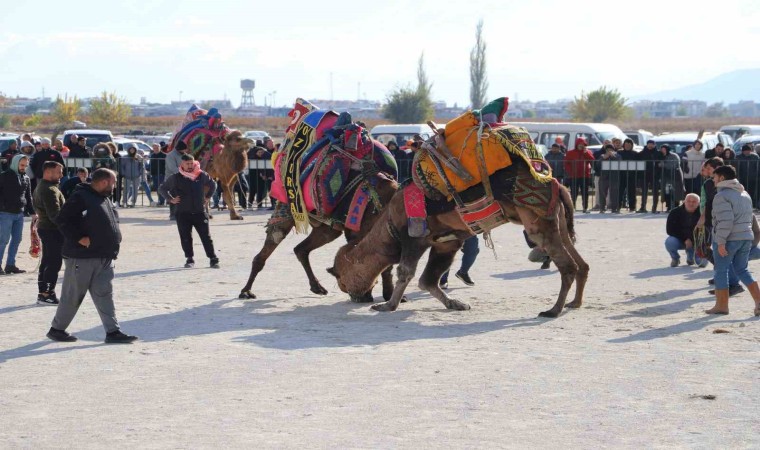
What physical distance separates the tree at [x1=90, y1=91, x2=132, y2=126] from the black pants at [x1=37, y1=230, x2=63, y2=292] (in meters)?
74.5

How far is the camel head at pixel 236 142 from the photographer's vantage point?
22.2 m

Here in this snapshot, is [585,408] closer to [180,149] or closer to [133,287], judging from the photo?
[133,287]

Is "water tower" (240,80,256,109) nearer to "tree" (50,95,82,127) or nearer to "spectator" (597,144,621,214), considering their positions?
"tree" (50,95,82,127)

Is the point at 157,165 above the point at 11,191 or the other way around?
the other way around

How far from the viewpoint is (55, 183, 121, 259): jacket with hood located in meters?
9.58

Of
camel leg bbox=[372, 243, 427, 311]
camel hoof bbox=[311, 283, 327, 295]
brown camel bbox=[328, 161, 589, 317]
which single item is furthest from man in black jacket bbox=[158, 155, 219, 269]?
camel leg bbox=[372, 243, 427, 311]

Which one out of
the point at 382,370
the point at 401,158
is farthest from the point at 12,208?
the point at 401,158

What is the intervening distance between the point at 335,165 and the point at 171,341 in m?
2.94

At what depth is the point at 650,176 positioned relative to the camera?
24.7m

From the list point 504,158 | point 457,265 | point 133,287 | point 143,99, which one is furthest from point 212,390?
point 143,99

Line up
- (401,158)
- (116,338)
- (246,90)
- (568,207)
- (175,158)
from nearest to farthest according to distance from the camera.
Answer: (116,338), (568,207), (175,158), (401,158), (246,90)

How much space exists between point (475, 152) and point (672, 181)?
46.8 ft

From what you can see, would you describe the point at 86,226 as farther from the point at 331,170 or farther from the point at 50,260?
the point at 331,170

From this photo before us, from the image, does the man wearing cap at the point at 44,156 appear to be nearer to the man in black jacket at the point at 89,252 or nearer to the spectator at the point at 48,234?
the spectator at the point at 48,234
